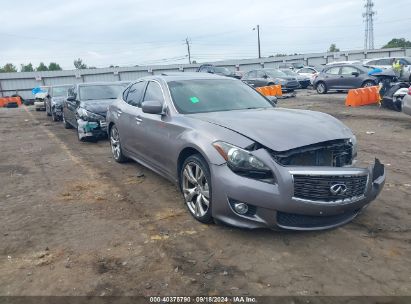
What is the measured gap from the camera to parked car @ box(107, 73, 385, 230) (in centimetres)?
348

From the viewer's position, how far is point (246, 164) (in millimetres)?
3582

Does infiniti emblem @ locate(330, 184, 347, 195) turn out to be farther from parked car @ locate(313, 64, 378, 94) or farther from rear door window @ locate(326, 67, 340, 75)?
rear door window @ locate(326, 67, 340, 75)

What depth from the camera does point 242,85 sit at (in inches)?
227

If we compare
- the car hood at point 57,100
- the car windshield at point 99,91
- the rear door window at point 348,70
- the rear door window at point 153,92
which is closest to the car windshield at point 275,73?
the rear door window at point 348,70

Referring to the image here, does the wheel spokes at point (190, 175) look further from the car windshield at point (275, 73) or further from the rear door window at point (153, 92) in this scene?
the car windshield at point (275, 73)

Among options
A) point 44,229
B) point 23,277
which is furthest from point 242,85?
point 23,277

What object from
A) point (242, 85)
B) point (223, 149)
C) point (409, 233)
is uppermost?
point (242, 85)

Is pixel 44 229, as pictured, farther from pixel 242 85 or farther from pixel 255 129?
pixel 242 85

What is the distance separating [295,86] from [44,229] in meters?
19.2

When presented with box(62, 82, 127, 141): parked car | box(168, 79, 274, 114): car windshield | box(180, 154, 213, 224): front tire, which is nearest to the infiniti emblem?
box(180, 154, 213, 224): front tire

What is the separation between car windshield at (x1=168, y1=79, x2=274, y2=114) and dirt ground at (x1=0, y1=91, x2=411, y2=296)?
1.28 metres

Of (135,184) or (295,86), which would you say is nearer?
(135,184)

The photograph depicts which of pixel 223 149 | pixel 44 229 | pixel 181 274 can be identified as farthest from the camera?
pixel 44 229

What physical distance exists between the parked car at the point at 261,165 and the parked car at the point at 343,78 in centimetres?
1471
